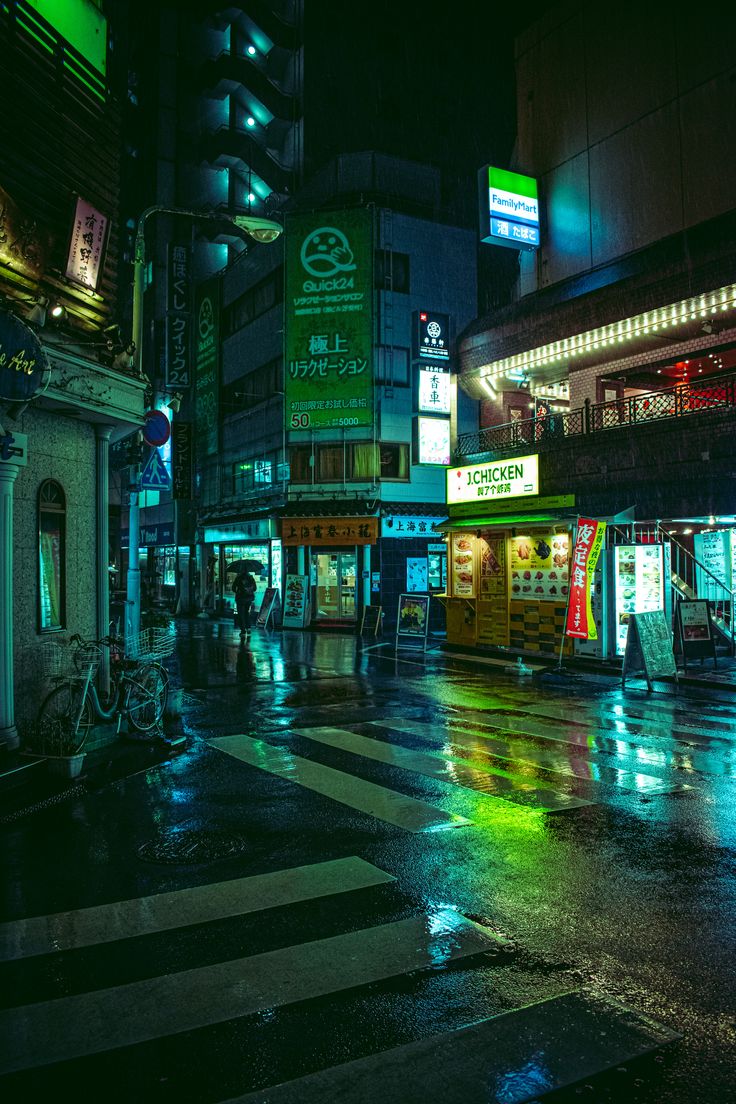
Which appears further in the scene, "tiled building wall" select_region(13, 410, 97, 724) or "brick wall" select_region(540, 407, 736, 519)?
"brick wall" select_region(540, 407, 736, 519)

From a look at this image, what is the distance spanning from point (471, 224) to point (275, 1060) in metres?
33.9

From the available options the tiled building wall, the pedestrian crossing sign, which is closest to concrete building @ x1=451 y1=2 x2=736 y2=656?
the pedestrian crossing sign

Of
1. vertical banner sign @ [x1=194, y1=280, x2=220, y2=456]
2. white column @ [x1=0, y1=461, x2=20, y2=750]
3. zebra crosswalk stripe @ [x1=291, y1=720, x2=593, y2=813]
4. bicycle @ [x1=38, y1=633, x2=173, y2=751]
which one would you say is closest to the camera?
zebra crosswalk stripe @ [x1=291, y1=720, x2=593, y2=813]

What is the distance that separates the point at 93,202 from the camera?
36.9 feet

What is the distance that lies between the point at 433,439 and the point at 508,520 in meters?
7.94

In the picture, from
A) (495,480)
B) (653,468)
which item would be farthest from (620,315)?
(495,480)

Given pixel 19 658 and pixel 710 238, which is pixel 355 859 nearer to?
pixel 19 658

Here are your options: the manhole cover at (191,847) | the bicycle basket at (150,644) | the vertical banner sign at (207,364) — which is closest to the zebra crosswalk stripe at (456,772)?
the bicycle basket at (150,644)

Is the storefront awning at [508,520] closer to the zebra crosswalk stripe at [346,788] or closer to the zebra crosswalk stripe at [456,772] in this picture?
the zebra crosswalk stripe at [456,772]

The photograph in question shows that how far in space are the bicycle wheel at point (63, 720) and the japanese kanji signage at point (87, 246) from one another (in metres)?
5.51

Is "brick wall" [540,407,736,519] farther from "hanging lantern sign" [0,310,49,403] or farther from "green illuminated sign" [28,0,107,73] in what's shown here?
"hanging lantern sign" [0,310,49,403]

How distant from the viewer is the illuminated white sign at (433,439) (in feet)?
89.4

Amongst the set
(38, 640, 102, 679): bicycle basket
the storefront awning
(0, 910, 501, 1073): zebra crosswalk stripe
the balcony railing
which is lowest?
(0, 910, 501, 1073): zebra crosswalk stripe

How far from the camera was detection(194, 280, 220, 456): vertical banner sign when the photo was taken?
38.4 m
